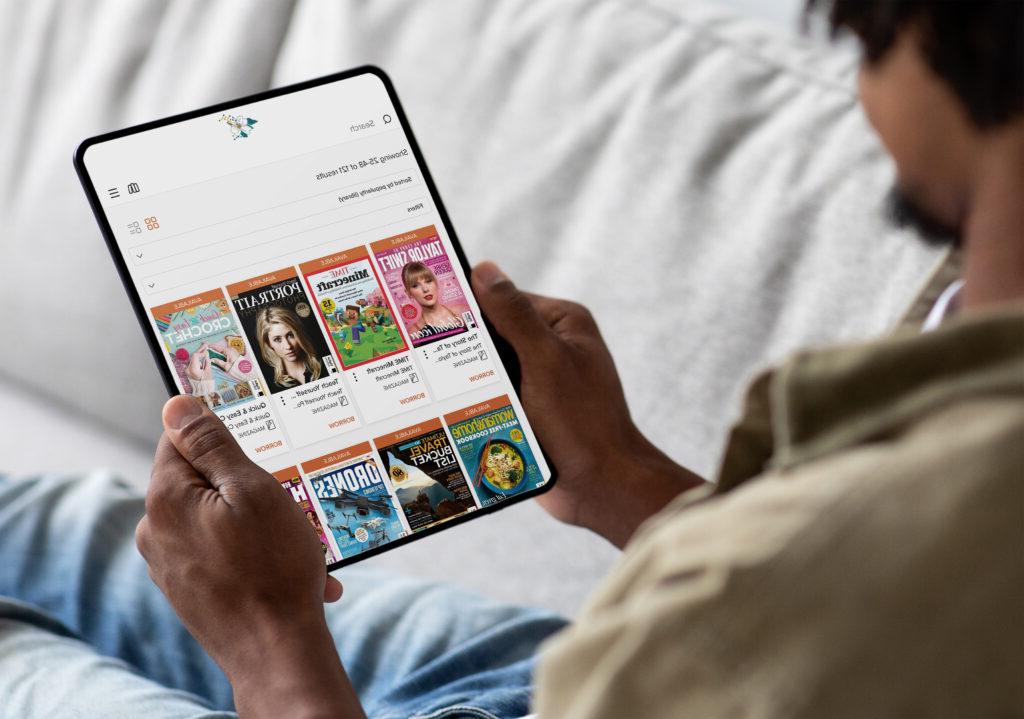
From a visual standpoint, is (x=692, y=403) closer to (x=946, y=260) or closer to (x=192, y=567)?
(x=946, y=260)

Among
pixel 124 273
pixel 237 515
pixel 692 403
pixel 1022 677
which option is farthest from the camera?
pixel 692 403

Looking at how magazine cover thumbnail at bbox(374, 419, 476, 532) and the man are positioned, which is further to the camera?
magazine cover thumbnail at bbox(374, 419, 476, 532)

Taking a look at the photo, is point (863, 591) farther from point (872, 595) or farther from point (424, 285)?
point (424, 285)

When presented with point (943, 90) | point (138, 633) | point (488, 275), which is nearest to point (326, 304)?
point (488, 275)

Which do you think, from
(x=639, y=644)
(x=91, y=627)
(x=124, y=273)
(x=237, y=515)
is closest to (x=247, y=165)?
(x=124, y=273)

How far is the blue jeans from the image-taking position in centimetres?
71

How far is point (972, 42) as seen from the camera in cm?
44

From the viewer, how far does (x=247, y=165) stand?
0.74 m

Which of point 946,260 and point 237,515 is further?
point 946,260

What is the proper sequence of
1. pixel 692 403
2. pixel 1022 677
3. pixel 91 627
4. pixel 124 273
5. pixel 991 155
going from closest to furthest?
pixel 1022 677, pixel 991 155, pixel 124 273, pixel 91 627, pixel 692 403

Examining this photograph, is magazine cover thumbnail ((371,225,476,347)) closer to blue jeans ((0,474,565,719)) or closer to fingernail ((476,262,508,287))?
fingernail ((476,262,508,287))

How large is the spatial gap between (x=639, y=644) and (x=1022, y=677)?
0.13m

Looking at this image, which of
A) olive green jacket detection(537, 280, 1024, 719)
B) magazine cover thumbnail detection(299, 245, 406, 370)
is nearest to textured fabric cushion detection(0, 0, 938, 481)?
magazine cover thumbnail detection(299, 245, 406, 370)

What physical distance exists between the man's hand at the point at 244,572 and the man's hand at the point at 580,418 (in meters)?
0.23
